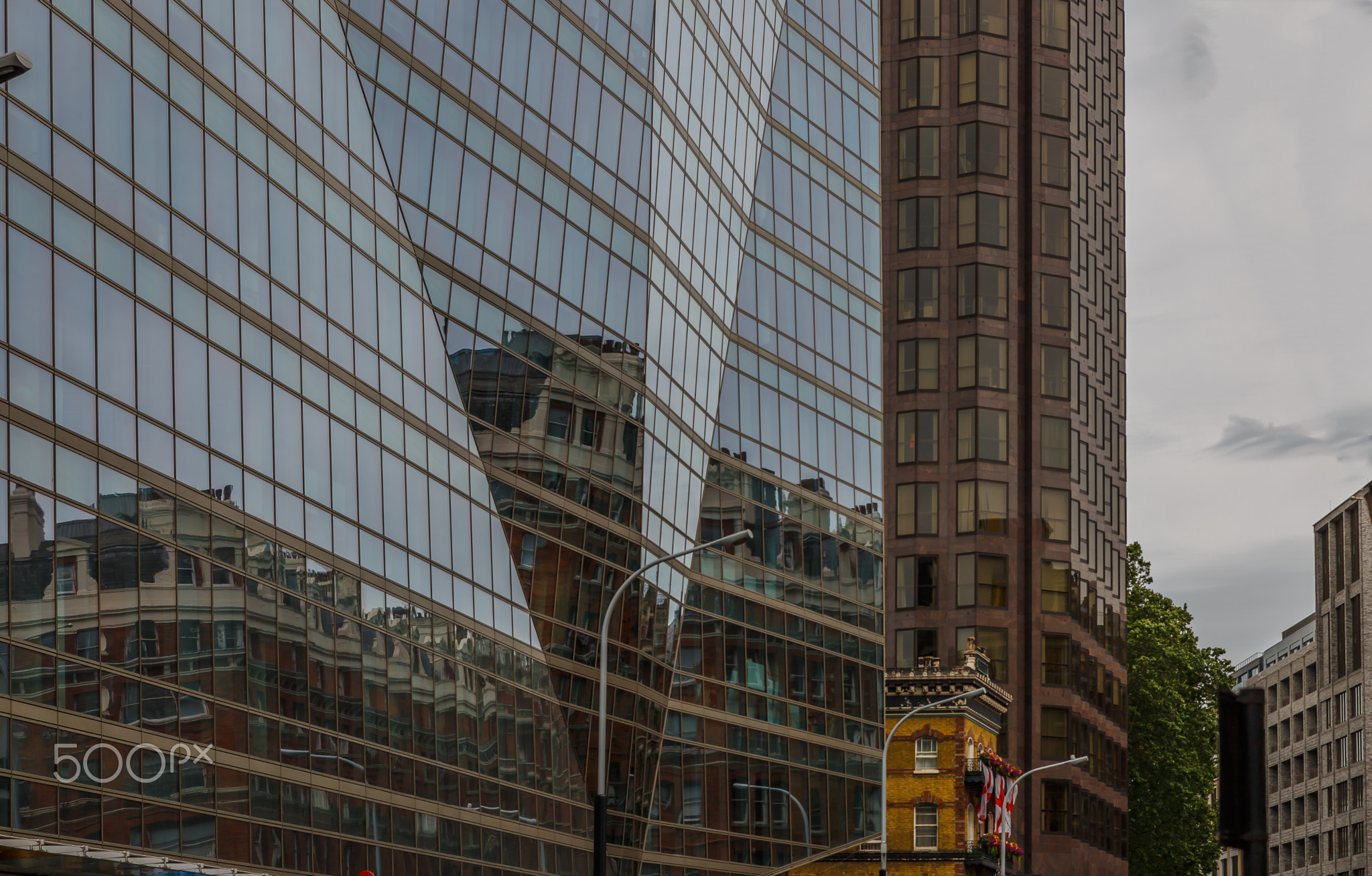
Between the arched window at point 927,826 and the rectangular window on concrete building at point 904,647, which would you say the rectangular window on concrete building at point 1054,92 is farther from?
the arched window at point 927,826

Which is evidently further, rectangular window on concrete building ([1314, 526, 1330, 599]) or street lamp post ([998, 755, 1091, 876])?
rectangular window on concrete building ([1314, 526, 1330, 599])

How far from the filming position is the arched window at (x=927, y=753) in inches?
2965

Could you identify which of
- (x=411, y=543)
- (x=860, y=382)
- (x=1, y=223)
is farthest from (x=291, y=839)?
(x=860, y=382)

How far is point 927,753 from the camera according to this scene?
75500mm

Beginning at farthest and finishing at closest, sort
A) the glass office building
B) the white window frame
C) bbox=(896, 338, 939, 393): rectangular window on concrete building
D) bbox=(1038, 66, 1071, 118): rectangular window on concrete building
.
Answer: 1. bbox=(1038, 66, 1071, 118): rectangular window on concrete building
2. bbox=(896, 338, 939, 393): rectangular window on concrete building
3. the white window frame
4. the glass office building

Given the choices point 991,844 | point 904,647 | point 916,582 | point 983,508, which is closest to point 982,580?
point 916,582

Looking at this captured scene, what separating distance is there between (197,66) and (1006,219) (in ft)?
233

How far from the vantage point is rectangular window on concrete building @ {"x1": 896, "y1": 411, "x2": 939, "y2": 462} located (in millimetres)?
92375

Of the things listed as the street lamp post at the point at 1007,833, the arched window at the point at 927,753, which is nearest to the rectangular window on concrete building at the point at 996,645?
the street lamp post at the point at 1007,833

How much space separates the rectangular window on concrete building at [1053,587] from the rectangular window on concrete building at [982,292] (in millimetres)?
14254

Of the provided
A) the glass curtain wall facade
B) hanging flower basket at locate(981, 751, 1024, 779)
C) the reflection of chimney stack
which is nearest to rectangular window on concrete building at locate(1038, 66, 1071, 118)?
the glass curtain wall facade

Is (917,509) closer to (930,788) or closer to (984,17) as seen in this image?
(930,788)

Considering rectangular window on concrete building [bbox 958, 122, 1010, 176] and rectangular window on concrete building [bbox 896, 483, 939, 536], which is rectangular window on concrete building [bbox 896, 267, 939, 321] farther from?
rectangular window on concrete building [bbox 896, 483, 939, 536]
